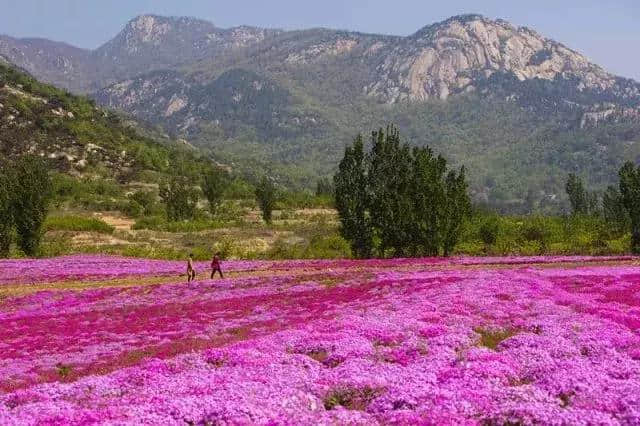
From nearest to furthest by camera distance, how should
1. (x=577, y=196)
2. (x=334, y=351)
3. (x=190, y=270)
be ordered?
(x=334, y=351) → (x=190, y=270) → (x=577, y=196)

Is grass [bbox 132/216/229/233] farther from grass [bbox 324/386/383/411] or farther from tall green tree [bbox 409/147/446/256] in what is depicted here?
grass [bbox 324/386/383/411]

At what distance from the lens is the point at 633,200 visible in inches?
2552

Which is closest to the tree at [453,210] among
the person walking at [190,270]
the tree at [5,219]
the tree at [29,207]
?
the person walking at [190,270]

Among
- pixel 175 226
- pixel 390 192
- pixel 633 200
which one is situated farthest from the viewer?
pixel 175 226

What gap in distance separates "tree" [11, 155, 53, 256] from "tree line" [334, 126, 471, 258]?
33986mm

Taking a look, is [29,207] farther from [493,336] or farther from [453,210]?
[493,336]

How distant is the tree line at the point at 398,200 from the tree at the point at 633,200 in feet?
56.4

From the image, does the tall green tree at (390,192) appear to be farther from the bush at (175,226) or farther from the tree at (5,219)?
the tree at (5,219)

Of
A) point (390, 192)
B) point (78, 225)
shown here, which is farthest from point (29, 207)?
point (390, 192)

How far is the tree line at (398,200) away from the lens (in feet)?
201

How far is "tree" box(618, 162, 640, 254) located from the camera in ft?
205

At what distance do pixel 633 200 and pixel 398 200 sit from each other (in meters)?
25.6

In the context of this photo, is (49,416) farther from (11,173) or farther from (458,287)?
(11,173)

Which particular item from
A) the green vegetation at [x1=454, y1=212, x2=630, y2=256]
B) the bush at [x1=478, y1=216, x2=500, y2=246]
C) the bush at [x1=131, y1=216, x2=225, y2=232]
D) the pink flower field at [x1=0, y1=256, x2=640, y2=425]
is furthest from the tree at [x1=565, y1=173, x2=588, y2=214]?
the pink flower field at [x1=0, y1=256, x2=640, y2=425]
